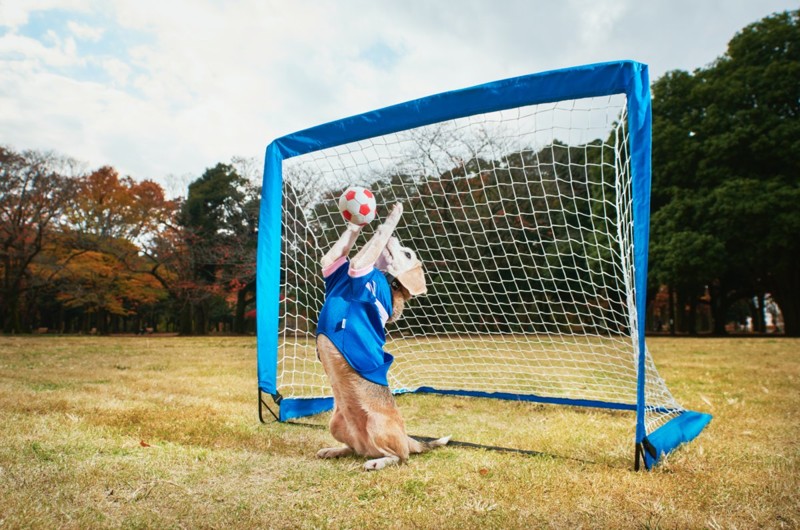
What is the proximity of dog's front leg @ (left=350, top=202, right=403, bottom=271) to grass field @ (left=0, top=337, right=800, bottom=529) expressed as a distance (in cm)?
124

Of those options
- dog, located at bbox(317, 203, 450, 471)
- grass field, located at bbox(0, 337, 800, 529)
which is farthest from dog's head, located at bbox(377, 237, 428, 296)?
grass field, located at bbox(0, 337, 800, 529)

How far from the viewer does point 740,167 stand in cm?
1927

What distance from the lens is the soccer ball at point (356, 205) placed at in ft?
11.4

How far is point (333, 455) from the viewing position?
3.48m

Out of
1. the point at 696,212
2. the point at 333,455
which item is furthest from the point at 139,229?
the point at 333,455

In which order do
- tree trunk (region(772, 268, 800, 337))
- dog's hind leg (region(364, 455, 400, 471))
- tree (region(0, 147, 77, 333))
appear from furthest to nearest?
1. tree (region(0, 147, 77, 333))
2. tree trunk (region(772, 268, 800, 337))
3. dog's hind leg (region(364, 455, 400, 471))

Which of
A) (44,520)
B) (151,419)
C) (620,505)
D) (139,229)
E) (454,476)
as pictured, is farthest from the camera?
(139,229)

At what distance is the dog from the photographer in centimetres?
331

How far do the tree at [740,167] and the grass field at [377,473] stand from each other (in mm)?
14923

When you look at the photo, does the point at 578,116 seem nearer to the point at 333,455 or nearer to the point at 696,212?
the point at 333,455

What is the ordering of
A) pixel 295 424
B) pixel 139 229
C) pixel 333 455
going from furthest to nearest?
pixel 139 229 → pixel 295 424 → pixel 333 455

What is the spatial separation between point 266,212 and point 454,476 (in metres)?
2.82

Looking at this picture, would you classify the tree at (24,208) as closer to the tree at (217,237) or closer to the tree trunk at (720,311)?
the tree at (217,237)

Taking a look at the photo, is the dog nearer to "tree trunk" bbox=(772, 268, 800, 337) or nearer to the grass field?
the grass field
